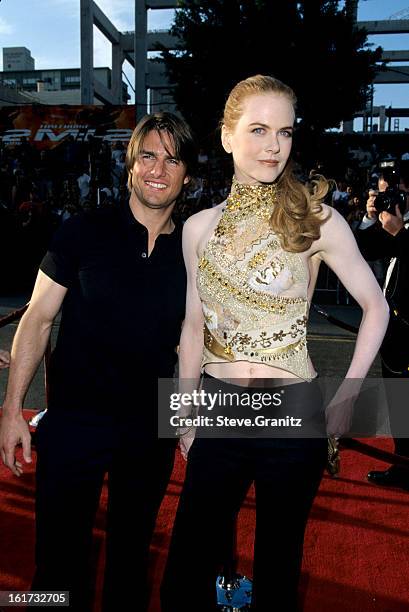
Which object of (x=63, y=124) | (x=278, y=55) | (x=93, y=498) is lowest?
(x=93, y=498)

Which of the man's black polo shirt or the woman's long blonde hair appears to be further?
the man's black polo shirt

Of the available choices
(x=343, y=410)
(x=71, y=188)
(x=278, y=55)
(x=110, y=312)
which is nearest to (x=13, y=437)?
(x=110, y=312)

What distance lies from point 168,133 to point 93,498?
53.4 inches

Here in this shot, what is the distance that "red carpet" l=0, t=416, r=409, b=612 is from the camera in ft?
9.08

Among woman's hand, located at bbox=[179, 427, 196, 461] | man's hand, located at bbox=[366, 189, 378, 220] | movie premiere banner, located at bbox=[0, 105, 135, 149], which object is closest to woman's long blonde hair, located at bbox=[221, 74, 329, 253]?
woman's hand, located at bbox=[179, 427, 196, 461]

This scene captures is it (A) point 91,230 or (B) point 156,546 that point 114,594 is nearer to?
(B) point 156,546

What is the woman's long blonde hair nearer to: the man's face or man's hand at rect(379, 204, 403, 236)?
the man's face

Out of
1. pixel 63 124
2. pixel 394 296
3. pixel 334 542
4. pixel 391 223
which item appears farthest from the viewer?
pixel 63 124

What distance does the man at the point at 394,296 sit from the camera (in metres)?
3.59

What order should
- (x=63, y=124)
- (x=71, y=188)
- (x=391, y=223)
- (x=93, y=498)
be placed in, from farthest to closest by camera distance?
(x=63, y=124) < (x=71, y=188) < (x=391, y=223) < (x=93, y=498)

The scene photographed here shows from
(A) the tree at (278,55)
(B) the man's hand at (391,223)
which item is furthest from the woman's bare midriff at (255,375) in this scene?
(A) the tree at (278,55)

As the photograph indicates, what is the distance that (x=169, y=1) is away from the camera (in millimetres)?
28766

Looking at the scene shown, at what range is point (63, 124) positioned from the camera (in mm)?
24266

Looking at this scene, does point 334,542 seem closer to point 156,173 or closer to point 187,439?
point 187,439
